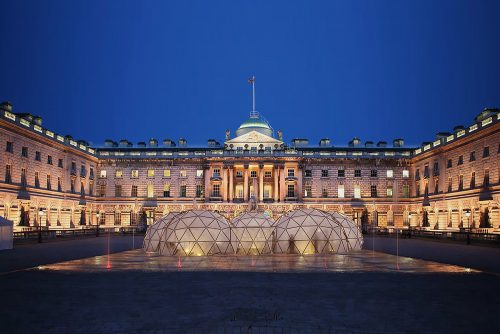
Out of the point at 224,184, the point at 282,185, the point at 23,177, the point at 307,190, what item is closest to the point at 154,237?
the point at 23,177

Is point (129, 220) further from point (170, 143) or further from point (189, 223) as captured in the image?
point (189, 223)

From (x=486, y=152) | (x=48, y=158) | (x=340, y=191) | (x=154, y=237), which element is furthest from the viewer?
(x=340, y=191)

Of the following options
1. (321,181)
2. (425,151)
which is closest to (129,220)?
(321,181)

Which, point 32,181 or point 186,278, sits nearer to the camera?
point 186,278

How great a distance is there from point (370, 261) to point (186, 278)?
12.6 meters

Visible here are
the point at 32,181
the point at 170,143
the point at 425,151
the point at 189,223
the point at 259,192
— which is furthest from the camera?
the point at 170,143

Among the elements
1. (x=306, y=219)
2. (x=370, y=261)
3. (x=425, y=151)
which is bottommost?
(x=370, y=261)

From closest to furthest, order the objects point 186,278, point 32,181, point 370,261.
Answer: point 186,278
point 370,261
point 32,181

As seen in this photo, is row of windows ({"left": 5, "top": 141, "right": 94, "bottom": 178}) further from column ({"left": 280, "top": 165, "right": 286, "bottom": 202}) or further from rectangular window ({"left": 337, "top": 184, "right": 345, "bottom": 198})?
rectangular window ({"left": 337, "top": 184, "right": 345, "bottom": 198})

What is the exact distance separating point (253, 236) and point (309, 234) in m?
4.16

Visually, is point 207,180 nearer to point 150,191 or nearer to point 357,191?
point 150,191

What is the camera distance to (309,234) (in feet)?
115

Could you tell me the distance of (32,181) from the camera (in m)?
61.9

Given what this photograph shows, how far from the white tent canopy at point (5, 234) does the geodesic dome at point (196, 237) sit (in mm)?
12010
